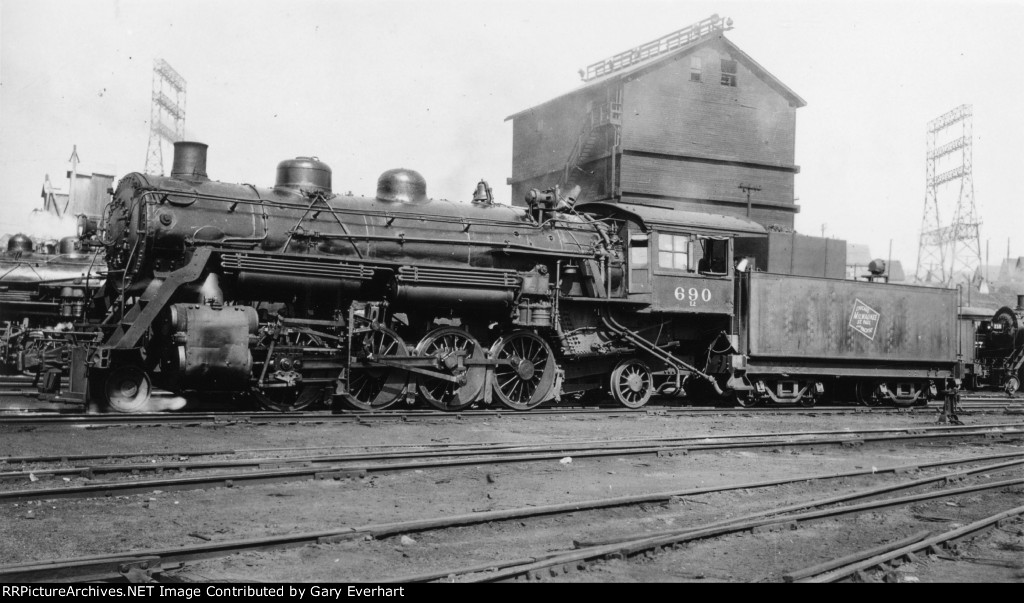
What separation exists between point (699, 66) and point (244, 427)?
24.9 m

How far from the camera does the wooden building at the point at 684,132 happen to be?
96.5ft

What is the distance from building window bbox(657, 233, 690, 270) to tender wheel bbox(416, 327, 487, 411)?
3526 mm

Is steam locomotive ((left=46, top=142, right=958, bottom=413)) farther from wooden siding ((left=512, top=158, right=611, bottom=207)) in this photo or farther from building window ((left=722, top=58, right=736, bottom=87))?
building window ((left=722, top=58, right=736, bottom=87))

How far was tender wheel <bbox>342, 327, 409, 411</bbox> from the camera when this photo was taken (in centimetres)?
1148

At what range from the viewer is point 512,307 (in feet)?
41.1

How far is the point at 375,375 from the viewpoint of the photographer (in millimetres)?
11773

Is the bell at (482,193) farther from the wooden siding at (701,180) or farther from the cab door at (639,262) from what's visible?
the wooden siding at (701,180)

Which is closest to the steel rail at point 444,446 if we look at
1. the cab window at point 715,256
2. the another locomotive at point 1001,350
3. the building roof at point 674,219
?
the cab window at point 715,256

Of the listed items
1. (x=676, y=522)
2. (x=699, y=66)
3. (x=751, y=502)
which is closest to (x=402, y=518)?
(x=676, y=522)

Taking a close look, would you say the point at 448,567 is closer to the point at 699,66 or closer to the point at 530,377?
the point at 530,377

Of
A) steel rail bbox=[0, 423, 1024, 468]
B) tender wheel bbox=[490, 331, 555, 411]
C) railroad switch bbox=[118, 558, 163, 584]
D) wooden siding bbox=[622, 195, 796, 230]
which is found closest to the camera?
railroad switch bbox=[118, 558, 163, 584]

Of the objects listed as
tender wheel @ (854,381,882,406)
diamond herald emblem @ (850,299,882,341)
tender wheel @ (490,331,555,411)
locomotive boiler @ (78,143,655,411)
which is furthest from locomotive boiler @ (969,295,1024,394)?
locomotive boiler @ (78,143,655,411)

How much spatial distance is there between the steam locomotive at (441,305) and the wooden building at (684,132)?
46.4ft

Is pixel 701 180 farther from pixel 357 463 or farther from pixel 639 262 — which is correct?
pixel 357 463
